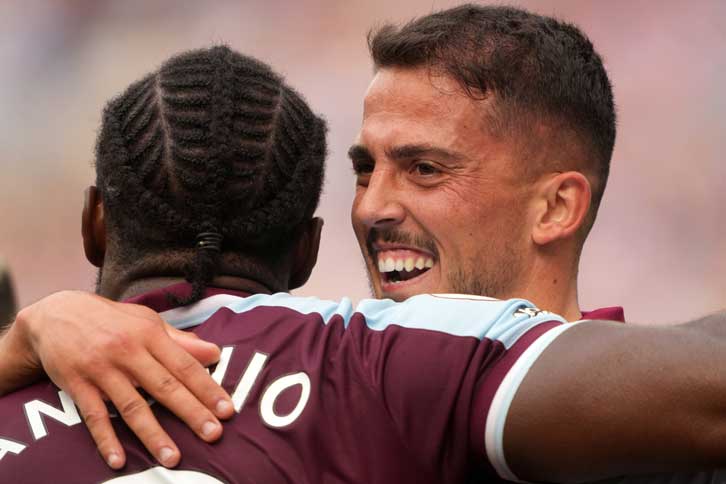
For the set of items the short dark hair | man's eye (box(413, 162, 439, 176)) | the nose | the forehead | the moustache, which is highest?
the short dark hair

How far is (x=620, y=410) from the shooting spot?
1597mm

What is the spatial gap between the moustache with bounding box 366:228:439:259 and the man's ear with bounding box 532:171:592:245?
269 mm

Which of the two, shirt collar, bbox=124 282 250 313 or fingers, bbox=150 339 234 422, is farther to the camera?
shirt collar, bbox=124 282 250 313

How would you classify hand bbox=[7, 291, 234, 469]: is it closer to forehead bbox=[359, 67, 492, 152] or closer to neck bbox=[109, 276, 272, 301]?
neck bbox=[109, 276, 272, 301]

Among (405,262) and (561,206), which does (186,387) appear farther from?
(561,206)

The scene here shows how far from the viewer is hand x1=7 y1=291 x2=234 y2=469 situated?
1.72m

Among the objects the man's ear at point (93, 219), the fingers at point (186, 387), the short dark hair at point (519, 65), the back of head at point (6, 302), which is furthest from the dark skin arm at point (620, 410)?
the back of head at point (6, 302)

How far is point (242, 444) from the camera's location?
1705 millimetres

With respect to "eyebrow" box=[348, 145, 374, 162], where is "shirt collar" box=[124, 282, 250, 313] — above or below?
below

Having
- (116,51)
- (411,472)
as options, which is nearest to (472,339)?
(411,472)

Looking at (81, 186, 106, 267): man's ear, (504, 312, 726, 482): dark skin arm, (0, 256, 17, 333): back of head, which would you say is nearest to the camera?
(504, 312, 726, 482): dark skin arm

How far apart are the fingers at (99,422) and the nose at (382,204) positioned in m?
1.05

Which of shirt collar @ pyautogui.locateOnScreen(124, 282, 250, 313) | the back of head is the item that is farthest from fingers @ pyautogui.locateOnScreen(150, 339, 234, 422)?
the back of head

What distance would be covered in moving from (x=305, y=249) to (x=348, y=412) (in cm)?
53
